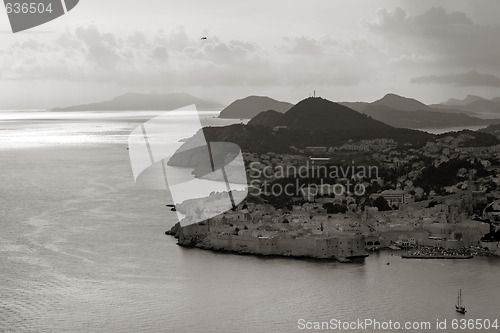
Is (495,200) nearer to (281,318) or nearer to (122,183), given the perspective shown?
(281,318)

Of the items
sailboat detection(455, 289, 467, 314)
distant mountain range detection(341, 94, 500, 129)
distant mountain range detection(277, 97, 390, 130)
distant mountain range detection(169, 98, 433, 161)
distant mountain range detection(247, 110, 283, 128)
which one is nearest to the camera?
sailboat detection(455, 289, 467, 314)

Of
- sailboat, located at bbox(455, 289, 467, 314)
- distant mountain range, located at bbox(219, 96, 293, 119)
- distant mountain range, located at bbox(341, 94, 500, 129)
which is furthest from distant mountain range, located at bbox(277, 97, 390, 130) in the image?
sailboat, located at bbox(455, 289, 467, 314)

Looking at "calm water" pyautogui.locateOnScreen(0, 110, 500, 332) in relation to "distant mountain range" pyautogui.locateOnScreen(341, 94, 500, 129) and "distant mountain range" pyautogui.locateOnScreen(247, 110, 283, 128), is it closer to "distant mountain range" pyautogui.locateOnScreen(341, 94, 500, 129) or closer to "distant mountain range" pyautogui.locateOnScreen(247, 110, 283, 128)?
"distant mountain range" pyautogui.locateOnScreen(247, 110, 283, 128)

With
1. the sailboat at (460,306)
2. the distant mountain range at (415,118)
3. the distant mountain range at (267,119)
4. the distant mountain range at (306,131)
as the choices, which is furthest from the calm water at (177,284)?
the distant mountain range at (415,118)

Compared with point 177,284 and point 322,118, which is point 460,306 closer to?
point 177,284

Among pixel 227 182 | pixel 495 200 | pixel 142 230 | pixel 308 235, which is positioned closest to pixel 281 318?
pixel 308 235

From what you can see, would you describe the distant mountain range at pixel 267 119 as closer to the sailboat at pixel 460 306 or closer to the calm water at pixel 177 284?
the calm water at pixel 177 284

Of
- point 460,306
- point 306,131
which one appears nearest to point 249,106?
point 306,131

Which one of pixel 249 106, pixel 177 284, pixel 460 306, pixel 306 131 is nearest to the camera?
pixel 460 306
